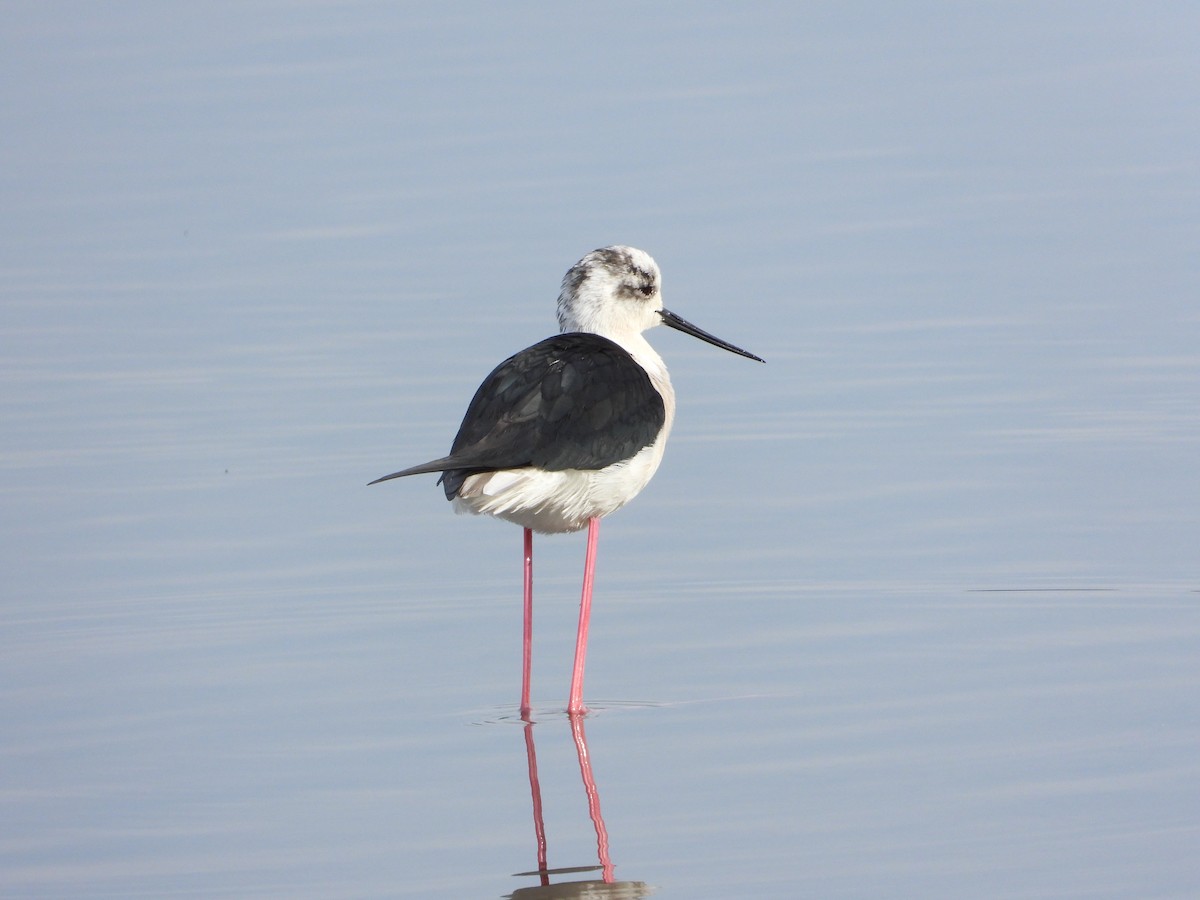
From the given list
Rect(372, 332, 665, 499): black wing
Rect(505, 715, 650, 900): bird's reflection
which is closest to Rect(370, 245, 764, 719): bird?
Rect(372, 332, 665, 499): black wing

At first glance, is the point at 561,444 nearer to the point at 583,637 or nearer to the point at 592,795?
the point at 583,637

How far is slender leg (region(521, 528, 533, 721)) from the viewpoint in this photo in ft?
20.4

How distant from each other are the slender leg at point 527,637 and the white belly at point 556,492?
0.33ft

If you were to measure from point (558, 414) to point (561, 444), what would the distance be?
0.32ft

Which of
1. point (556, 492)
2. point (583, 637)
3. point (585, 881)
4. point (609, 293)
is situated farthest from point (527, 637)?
point (585, 881)

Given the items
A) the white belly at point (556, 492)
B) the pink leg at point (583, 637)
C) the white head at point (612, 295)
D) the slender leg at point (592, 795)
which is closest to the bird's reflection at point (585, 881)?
the slender leg at point (592, 795)

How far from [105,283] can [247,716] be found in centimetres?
641

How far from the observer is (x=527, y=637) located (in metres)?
6.35

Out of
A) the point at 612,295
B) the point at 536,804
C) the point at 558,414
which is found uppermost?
the point at 612,295

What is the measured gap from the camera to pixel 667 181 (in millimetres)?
13523

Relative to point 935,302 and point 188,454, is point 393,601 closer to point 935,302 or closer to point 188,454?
point 188,454

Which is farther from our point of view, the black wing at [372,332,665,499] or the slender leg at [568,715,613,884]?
the black wing at [372,332,665,499]

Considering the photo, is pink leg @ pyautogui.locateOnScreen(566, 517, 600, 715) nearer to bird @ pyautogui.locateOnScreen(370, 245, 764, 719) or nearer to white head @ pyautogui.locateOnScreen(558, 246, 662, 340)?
bird @ pyautogui.locateOnScreen(370, 245, 764, 719)

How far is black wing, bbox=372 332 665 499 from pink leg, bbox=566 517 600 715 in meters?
0.36
